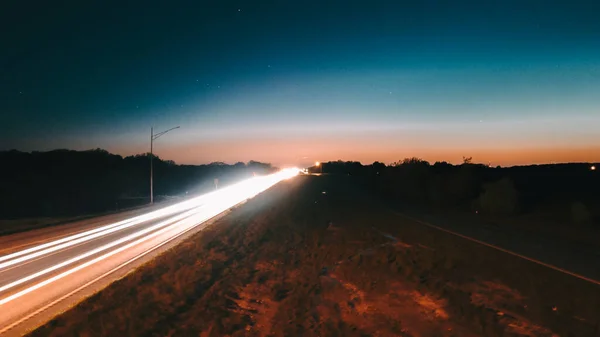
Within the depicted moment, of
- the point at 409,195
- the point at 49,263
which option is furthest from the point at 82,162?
the point at 49,263

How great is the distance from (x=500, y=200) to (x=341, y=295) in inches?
802

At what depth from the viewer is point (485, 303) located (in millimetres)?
10414

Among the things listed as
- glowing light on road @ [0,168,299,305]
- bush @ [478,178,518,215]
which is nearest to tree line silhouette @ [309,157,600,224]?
bush @ [478,178,518,215]

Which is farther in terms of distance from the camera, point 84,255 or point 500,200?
point 500,200

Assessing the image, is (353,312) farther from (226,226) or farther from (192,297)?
(226,226)

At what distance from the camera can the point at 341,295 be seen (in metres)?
11.5

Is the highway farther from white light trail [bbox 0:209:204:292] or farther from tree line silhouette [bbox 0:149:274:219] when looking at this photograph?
tree line silhouette [bbox 0:149:274:219]

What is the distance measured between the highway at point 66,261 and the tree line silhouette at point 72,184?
2083 centimetres

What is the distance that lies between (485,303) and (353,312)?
2.97 m

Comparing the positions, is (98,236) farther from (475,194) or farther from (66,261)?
(475,194)

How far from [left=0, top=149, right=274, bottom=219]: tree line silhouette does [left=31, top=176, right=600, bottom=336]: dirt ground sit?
32845 mm

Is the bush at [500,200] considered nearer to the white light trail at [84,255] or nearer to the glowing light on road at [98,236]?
the glowing light on road at [98,236]

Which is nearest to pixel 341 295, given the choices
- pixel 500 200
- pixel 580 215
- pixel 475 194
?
pixel 580 215

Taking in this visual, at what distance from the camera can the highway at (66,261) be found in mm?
10297
